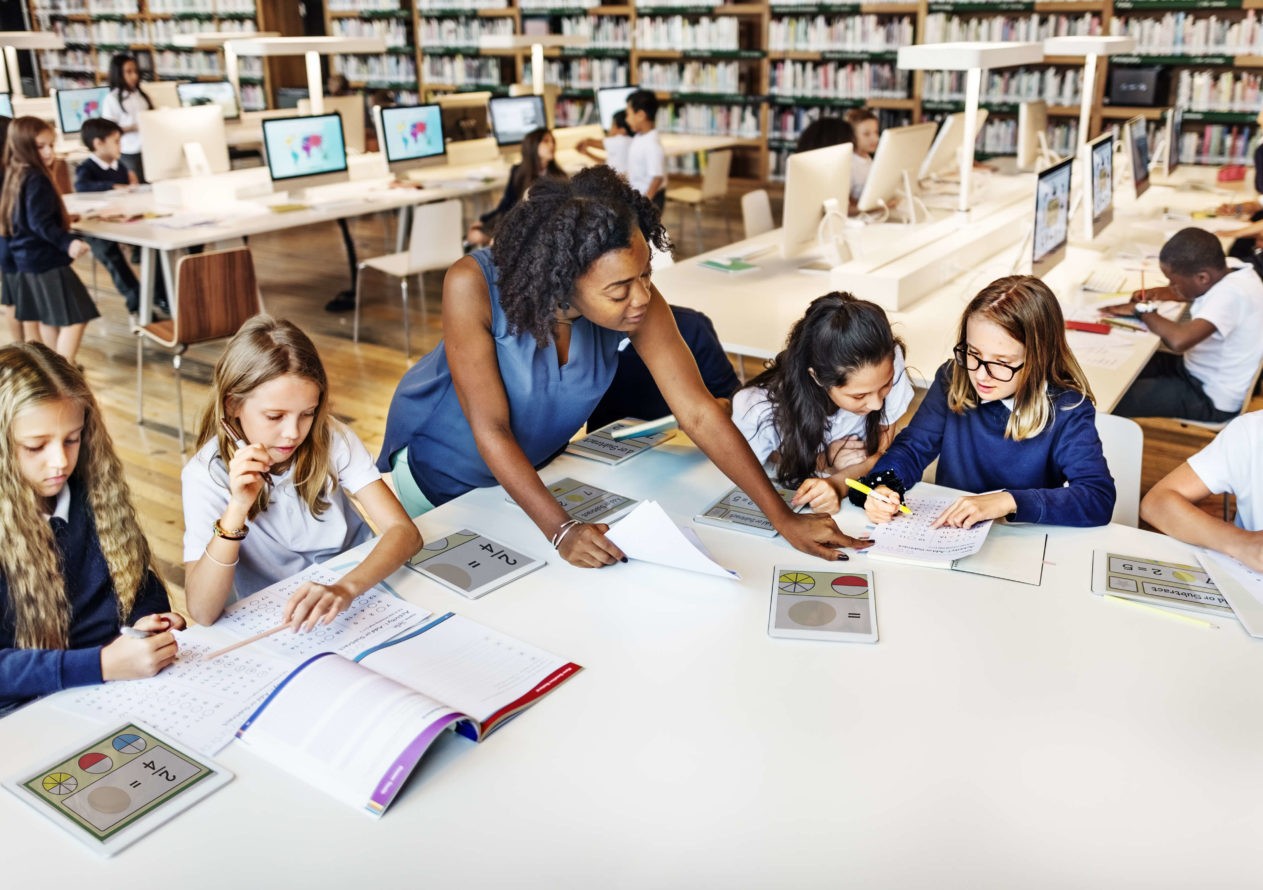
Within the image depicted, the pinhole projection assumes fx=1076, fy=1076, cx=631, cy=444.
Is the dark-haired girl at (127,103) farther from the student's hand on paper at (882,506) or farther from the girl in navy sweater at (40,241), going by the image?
the student's hand on paper at (882,506)

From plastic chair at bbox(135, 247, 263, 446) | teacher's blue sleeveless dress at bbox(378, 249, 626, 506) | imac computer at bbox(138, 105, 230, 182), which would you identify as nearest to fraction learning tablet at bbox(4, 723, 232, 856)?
teacher's blue sleeveless dress at bbox(378, 249, 626, 506)

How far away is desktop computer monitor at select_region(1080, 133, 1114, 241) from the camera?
385 centimetres

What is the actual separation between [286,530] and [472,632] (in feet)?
1.55

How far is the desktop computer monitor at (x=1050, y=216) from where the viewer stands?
10.4ft

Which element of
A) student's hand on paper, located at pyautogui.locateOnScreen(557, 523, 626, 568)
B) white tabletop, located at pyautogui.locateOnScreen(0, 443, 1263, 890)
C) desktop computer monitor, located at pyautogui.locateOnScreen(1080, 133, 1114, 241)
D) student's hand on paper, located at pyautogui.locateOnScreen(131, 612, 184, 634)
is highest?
desktop computer monitor, located at pyautogui.locateOnScreen(1080, 133, 1114, 241)

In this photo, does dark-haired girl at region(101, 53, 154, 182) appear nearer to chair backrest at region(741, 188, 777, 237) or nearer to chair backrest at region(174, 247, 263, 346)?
chair backrest at region(174, 247, 263, 346)

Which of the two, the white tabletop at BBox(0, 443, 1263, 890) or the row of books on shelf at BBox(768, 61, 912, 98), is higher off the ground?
the row of books on shelf at BBox(768, 61, 912, 98)

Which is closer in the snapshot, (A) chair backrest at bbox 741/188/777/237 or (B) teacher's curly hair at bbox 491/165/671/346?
(B) teacher's curly hair at bbox 491/165/671/346

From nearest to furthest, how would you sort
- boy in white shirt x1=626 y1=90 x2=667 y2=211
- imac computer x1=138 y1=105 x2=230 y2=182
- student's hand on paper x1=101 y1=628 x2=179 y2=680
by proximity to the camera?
student's hand on paper x1=101 y1=628 x2=179 y2=680
imac computer x1=138 y1=105 x2=230 y2=182
boy in white shirt x1=626 y1=90 x2=667 y2=211

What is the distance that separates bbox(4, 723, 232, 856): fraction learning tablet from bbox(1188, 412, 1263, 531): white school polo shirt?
1577mm

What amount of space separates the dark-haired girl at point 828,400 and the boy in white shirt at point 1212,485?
0.51 m

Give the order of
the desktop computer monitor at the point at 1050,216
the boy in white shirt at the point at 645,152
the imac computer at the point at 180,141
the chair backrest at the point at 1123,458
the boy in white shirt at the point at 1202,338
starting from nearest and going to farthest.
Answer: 1. the chair backrest at the point at 1123,458
2. the boy in white shirt at the point at 1202,338
3. the desktop computer monitor at the point at 1050,216
4. the imac computer at the point at 180,141
5. the boy in white shirt at the point at 645,152

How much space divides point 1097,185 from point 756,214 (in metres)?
1.36

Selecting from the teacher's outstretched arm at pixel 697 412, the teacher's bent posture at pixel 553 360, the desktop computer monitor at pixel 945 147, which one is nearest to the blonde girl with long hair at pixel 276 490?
the teacher's bent posture at pixel 553 360
